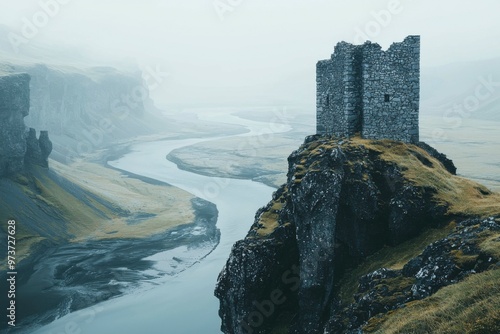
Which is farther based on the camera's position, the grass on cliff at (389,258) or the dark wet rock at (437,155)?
the dark wet rock at (437,155)

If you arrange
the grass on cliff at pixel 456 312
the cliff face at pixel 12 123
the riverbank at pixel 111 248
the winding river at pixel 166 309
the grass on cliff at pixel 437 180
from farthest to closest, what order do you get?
the cliff face at pixel 12 123 < the riverbank at pixel 111 248 < the winding river at pixel 166 309 < the grass on cliff at pixel 437 180 < the grass on cliff at pixel 456 312

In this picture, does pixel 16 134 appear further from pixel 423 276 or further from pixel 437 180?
pixel 423 276

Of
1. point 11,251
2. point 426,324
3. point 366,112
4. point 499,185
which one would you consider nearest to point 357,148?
point 366,112

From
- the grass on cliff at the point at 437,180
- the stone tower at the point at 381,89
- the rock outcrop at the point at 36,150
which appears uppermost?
the stone tower at the point at 381,89

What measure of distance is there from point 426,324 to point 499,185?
531ft

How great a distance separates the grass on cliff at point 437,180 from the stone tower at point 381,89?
126 cm

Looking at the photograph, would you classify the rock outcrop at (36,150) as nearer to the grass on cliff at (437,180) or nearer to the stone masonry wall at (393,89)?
the stone masonry wall at (393,89)

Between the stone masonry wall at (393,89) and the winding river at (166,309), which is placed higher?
the stone masonry wall at (393,89)

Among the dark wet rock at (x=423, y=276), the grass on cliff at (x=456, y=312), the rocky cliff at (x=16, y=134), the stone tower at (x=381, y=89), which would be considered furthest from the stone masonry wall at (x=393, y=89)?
the rocky cliff at (x=16, y=134)

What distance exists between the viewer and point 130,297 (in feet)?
275

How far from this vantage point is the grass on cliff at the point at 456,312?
1614 centimetres

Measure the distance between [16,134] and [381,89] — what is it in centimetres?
12238

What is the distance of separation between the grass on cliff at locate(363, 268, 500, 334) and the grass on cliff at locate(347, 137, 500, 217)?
1134 cm

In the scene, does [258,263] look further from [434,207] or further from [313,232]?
[434,207]
